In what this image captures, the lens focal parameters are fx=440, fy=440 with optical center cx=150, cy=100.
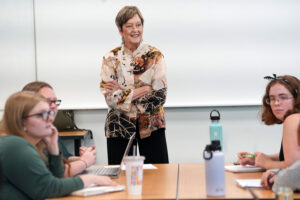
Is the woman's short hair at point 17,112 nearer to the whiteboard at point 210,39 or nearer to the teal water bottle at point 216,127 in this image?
the teal water bottle at point 216,127

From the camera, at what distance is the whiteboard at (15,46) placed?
4.38 meters

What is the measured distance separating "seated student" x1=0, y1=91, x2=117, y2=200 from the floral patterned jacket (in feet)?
3.38

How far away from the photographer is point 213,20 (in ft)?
15.2

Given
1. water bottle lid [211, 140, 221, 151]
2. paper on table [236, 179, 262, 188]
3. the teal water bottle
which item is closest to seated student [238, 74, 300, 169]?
paper on table [236, 179, 262, 188]

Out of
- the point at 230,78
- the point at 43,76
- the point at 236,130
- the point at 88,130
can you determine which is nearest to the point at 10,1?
the point at 43,76

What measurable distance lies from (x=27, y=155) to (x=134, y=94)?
1.35 m

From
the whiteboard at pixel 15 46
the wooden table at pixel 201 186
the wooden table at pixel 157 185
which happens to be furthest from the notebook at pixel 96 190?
the whiteboard at pixel 15 46

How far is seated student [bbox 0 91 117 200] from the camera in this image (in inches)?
71.5

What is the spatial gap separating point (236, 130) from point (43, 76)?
7.13 feet

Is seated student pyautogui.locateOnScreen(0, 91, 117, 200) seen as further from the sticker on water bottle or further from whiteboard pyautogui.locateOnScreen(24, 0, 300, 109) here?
whiteboard pyautogui.locateOnScreen(24, 0, 300, 109)

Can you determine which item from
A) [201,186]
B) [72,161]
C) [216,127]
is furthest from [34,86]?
[216,127]

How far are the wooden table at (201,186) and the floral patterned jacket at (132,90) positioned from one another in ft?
1.74

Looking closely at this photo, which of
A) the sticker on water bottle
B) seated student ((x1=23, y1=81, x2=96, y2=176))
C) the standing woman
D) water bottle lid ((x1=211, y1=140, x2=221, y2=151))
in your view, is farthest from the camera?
the standing woman

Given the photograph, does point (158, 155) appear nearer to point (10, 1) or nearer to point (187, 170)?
point (187, 170)
